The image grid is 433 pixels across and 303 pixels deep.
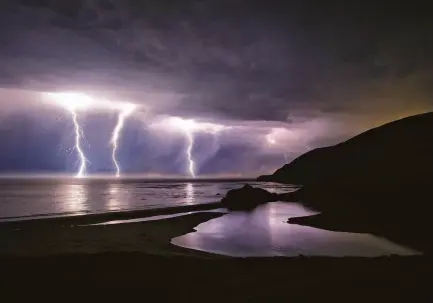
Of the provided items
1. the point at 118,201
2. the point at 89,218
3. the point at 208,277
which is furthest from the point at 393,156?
the point at 208,277

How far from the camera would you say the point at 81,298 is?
10336mm

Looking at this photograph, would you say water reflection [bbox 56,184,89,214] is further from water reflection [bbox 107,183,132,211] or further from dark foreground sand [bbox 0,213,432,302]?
dark foreground sand [bbox 0,213,432,302]

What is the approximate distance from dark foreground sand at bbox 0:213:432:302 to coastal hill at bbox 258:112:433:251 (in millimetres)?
8744

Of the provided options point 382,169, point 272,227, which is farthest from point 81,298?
point 382,169

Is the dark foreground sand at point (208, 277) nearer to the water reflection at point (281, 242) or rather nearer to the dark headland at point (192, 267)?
the dark headland at point (192, 267)

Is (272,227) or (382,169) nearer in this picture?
(272,227)

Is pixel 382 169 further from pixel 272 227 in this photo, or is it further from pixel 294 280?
pixel 294 280

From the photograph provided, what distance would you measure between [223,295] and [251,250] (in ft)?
29.2

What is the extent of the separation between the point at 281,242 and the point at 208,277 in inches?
406

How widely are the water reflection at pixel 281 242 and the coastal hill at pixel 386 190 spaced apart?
2493mm

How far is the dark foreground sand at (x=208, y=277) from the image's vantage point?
1060cm

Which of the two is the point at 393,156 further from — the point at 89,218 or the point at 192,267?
the point at 192,267

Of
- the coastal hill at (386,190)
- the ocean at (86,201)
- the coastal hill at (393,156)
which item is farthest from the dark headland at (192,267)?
the coastal hill at (393,156)

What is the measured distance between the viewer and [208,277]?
12.7m
